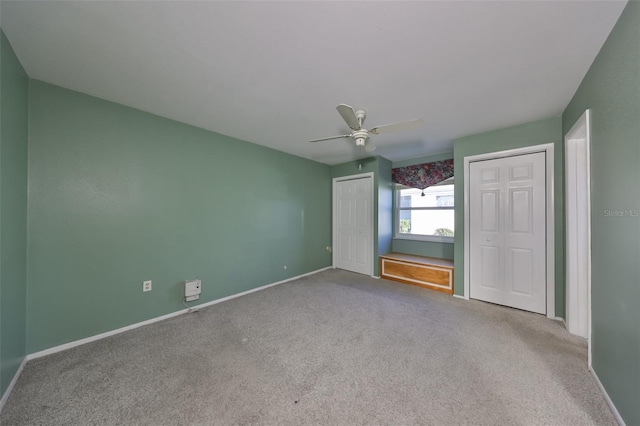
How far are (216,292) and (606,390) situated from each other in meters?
3.75

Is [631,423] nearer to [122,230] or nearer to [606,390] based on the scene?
[606,390]

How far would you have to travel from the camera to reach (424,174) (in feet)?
13.6

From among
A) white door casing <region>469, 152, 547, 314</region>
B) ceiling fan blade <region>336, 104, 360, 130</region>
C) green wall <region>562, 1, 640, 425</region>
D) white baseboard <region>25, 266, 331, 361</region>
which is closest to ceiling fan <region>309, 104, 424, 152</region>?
ceiling fan blade <region>336, 104, 360, 130</region>

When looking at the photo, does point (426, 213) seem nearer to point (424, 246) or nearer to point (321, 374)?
point (424, 246)

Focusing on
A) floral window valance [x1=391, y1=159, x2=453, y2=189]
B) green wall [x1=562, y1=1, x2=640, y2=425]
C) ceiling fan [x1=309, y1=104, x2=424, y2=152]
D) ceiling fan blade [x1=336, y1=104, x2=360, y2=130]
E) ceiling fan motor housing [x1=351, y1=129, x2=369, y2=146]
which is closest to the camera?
green wall [x1=562, y1=1, x2=640, y2=425]

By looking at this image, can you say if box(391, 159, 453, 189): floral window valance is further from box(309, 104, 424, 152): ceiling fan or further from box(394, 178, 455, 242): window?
box(309, 104, 424, 152): ceiling fan

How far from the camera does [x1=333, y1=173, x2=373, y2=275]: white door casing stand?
14.5 ft

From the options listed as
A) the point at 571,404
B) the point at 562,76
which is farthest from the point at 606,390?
the point at 562,76

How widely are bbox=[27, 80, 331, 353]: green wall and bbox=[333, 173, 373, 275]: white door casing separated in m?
1.73

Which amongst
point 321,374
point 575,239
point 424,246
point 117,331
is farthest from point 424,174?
point 117,331

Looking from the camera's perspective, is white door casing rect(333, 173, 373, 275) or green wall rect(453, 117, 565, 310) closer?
green wall rect(453, 117, 565, 310)

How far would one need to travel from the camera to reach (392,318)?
2.63 metres

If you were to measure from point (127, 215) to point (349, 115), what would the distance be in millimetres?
2540

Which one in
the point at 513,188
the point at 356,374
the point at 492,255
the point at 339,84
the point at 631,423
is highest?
the point at 339,84
